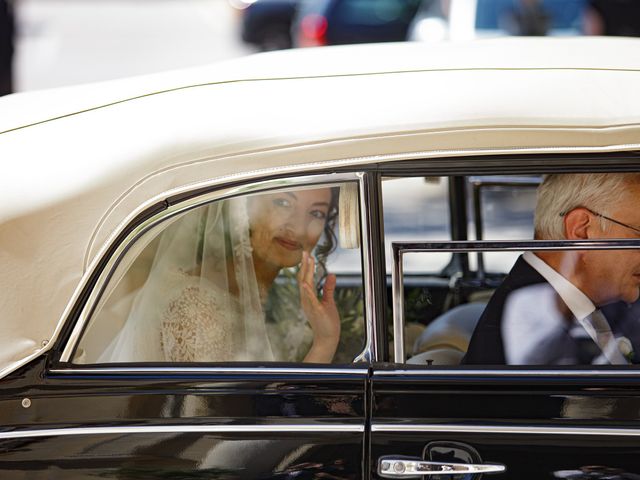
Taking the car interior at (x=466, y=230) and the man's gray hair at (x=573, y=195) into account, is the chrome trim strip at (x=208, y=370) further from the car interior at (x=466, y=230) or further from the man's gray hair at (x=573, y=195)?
the car interior at (x=466, y=230)

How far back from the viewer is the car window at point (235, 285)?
8.11ft

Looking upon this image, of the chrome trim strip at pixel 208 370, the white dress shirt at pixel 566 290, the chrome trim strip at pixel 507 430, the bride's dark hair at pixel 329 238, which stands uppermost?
the bride's dark hair at pixel 329 238

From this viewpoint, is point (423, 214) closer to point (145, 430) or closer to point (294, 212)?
point (294, 212)

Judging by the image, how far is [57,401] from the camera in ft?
7.81

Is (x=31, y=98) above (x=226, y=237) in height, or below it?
above

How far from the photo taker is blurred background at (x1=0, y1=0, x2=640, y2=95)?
38.8ft

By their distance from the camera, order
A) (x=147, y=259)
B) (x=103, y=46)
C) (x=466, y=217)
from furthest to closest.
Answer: (x=103, y=46)
(x=466, y=217)
(x=147, y=259)

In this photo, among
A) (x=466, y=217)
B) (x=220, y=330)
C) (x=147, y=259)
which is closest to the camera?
(x=147, y=259)

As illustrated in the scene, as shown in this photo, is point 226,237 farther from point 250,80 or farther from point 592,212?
point 592,212

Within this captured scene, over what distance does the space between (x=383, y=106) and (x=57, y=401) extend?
41.0 inches

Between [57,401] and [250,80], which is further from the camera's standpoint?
[250,80]

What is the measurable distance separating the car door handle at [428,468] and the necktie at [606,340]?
0.47 meters

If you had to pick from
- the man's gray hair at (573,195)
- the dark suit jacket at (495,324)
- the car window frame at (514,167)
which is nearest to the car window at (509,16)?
the man's gray hair at (573,195)

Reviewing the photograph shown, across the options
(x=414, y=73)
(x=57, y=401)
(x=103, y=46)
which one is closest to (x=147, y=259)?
(x=57, y=401)
